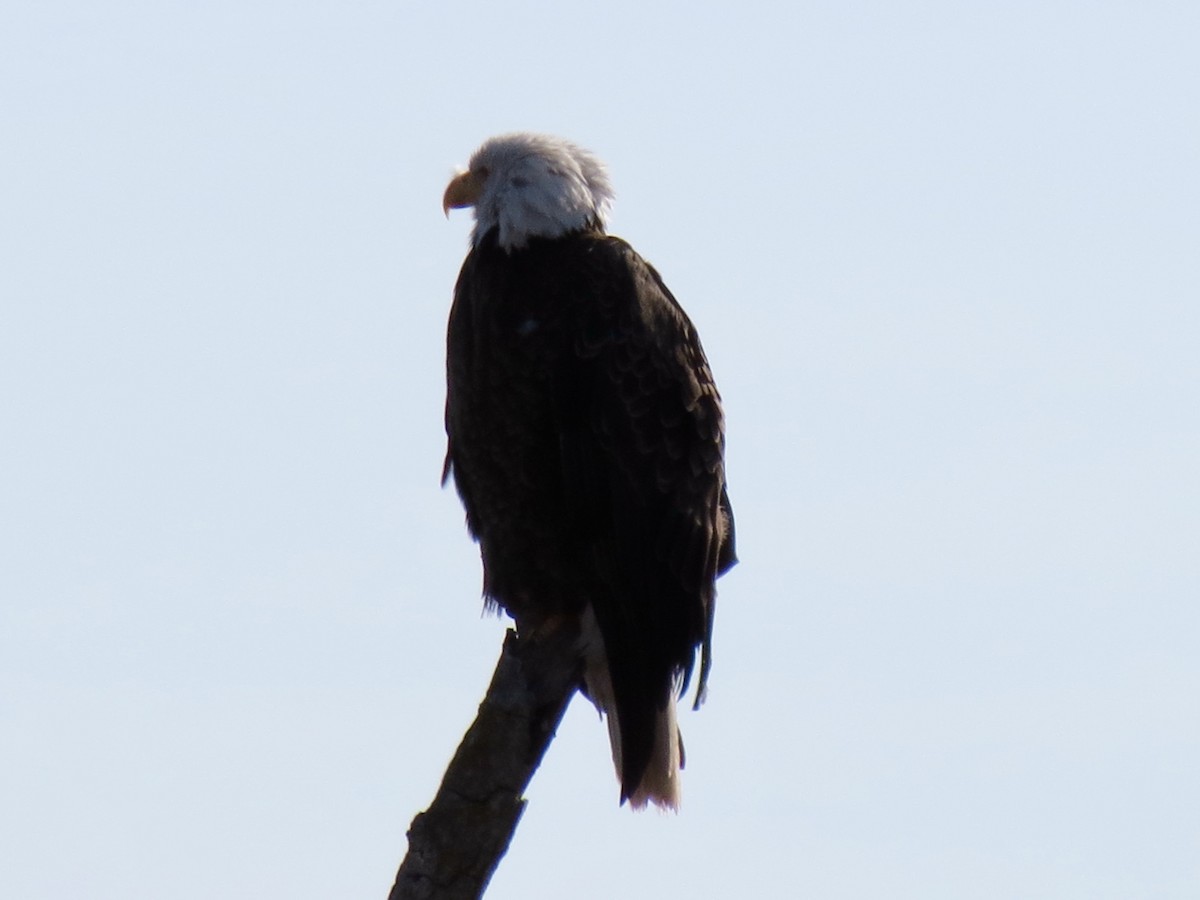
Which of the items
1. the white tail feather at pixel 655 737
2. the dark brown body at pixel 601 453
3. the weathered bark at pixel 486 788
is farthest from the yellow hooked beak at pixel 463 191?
the weathered bark at pixel 486 788

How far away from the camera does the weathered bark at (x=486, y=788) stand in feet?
15.9

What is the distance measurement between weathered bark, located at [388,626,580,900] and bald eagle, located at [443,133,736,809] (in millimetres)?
700

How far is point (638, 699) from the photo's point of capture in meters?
6.02

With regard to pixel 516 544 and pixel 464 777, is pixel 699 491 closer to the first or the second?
pixel 516 544

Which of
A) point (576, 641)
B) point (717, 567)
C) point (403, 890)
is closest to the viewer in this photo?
point (403, 890)

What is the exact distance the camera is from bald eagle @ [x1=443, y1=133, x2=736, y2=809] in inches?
238

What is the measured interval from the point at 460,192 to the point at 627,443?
128 cm

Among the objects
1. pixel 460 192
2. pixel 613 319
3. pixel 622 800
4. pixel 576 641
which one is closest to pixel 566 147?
pixel 460 192

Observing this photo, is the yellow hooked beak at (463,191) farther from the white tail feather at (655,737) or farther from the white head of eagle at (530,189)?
the white tail feather at (655,737)

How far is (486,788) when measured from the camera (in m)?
4.97

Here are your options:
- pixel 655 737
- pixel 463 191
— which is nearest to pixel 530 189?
pixel 463 191

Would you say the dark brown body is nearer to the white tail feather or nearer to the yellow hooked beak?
the white tail feather

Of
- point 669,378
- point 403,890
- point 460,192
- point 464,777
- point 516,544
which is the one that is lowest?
point 403,890

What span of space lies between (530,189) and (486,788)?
7.54ft
